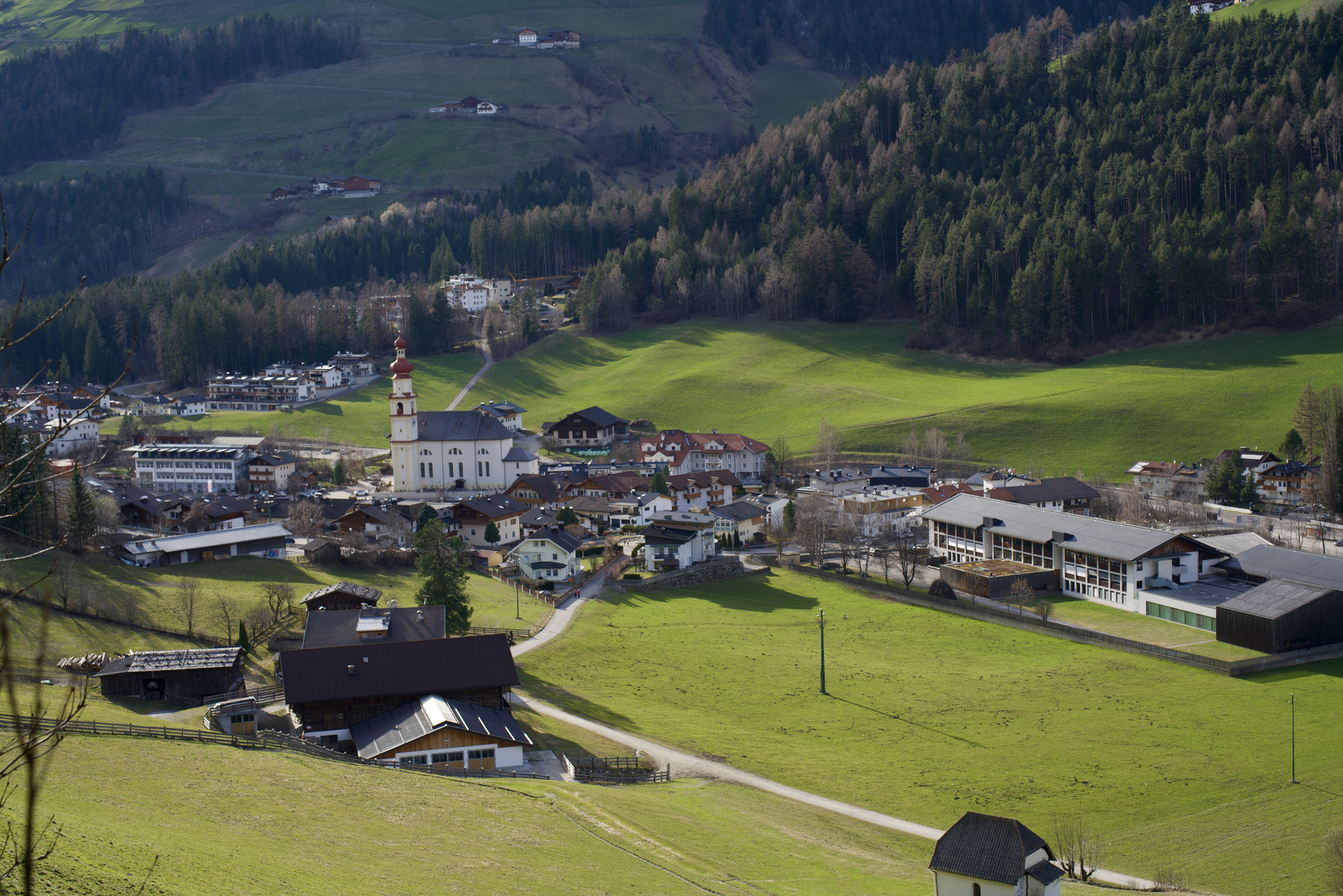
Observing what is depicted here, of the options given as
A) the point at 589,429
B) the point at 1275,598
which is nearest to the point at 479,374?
the point at 589,429

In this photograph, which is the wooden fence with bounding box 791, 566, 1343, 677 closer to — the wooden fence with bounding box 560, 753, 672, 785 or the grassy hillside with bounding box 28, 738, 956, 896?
the grassy hillside with bounding box 28, 738, 956, 896

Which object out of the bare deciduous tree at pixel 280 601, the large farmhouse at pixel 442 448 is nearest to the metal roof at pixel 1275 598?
the bare deciduous tree at pixel 280 601

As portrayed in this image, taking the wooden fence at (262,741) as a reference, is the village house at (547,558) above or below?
below

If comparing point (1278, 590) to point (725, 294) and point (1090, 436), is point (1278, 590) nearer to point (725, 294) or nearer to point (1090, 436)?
point (1090, 436)

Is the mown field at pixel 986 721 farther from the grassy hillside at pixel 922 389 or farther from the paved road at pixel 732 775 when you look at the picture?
the grassy hillside at pixel 922 389

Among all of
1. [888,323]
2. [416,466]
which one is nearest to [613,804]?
[416,466]

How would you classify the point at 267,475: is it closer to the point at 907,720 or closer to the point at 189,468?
the point at 189,468
